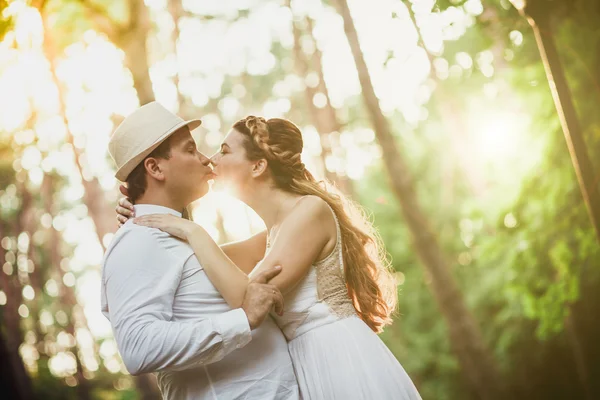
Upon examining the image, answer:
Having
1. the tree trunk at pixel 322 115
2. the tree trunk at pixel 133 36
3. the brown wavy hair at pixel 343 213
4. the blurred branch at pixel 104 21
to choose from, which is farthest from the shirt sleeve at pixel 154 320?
the tree trunk at pixel 322 115

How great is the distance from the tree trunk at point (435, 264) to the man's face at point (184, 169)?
7521 millimetres

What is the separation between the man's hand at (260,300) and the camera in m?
3.46

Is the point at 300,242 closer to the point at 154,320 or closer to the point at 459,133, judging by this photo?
the point at 154,320

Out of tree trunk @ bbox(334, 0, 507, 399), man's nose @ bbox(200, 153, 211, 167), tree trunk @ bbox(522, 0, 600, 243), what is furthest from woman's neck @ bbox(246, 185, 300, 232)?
tree trunk @ bbox(334, 0, 507, 399)

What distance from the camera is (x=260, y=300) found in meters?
3.54

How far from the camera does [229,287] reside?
3.56 metres

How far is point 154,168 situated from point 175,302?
32.8 inches

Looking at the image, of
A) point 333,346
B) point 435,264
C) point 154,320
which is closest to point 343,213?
point 333,346

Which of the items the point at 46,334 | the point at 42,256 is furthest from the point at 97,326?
the point at 42,256

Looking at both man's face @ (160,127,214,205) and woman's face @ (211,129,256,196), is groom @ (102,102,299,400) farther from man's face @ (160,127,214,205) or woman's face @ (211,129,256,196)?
woman's face @ (211,129,256,196)

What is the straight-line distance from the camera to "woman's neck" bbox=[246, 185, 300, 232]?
14.9ft

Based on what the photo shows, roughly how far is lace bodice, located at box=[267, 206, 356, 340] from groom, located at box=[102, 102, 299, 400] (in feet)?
0.56

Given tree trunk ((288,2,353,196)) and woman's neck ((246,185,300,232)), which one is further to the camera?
tree trunk ((288,2,353,196))

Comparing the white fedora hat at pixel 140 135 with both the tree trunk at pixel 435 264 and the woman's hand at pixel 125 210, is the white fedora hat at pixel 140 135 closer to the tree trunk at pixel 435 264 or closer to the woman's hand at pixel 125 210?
the woman's hand at pixel 125 210
